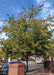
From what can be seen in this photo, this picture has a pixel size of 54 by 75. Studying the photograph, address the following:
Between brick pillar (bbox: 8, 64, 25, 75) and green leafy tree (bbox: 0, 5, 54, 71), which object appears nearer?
brick pillar (bbox: 8, 64, 25, 75)

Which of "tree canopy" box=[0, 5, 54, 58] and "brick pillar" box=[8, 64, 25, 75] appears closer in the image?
"brick pillar" box=[8, 64, 25, 75]

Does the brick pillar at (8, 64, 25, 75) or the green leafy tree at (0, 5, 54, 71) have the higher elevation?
the green leafy tree at (0, 5, 54, 71)

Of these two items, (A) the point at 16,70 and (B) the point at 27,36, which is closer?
(A) the point at 16,70

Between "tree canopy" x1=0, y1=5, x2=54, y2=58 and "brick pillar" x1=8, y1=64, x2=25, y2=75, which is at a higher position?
"tree canopy" x1=0, y1=5, x2=54, y2=58

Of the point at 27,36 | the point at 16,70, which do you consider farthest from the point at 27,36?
the point at 16,70

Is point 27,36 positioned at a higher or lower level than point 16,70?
higher

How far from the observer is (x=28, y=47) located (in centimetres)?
1220

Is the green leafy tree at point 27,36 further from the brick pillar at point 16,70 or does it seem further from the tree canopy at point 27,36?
the brick pillar at point 16,70

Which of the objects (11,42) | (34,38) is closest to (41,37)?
(34,38)

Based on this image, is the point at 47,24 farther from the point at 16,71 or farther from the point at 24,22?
the point at 16,71

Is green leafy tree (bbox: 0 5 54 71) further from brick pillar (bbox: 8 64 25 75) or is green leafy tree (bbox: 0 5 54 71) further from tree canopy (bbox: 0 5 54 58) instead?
brick pillar (bbox: 8 64 25 75)

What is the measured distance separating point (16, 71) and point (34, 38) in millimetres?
5915

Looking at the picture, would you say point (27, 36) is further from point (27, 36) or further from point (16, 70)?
point (16, 70)

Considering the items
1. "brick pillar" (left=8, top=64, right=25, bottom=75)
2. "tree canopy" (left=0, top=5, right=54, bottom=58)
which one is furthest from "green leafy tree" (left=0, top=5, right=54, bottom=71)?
"brick pillar" (left=8, top=64, right=25, bottom=75)
